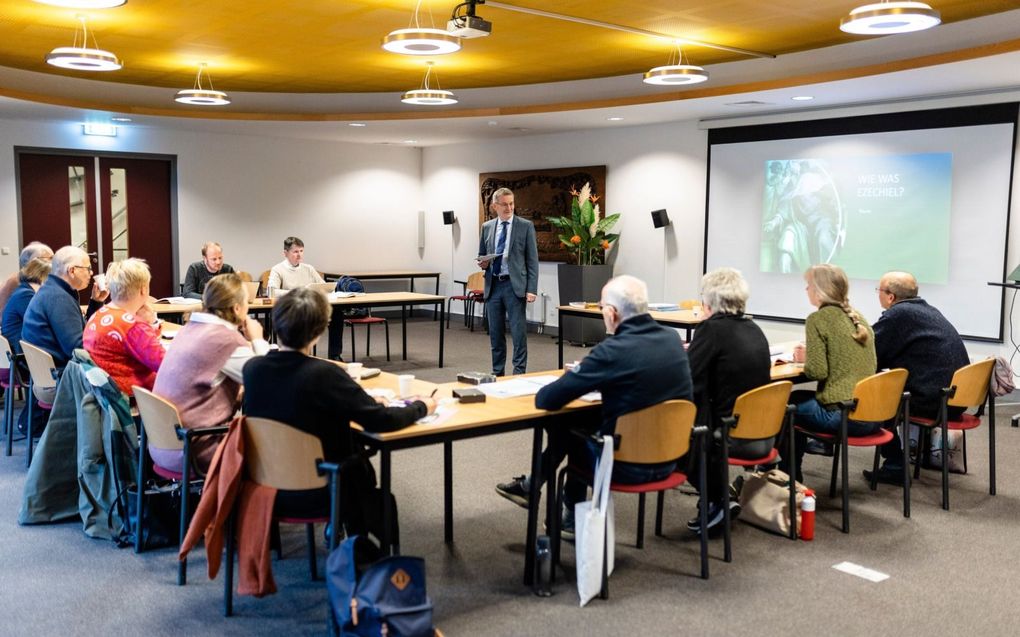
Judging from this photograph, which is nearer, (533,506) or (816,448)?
(533,506)

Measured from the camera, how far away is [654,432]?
10.9 feet

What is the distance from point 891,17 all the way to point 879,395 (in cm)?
192

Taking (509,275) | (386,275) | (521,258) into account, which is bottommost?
(386,275)

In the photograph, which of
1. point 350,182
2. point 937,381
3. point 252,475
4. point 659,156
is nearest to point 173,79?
point 350,182

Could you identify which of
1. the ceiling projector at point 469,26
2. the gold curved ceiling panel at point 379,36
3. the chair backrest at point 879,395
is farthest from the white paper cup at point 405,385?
the gold curved ceiling panel at point 379,36

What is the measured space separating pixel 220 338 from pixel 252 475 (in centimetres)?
69

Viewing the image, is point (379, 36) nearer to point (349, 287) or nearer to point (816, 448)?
point (349, 287)

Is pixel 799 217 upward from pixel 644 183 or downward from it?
downward

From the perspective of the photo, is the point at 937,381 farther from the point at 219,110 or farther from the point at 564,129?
the point at 219,110

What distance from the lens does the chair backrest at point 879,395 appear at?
4.08 meters

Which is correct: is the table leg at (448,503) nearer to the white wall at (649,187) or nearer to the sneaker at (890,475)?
the sneaker at (890,475)

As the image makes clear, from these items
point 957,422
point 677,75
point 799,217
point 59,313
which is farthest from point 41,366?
point 799,217

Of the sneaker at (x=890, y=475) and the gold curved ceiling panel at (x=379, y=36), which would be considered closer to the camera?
the sneaker at (x=890, y=475)

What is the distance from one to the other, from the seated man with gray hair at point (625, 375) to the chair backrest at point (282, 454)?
3.05 feet
